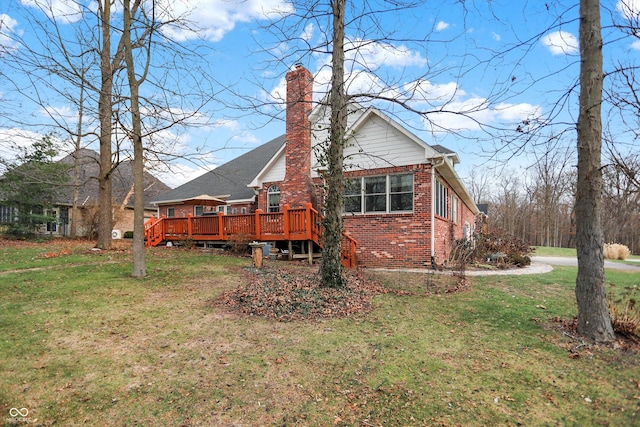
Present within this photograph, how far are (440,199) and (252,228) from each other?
721cm

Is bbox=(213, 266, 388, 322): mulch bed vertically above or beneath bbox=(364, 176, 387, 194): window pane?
beneath

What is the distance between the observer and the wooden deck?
11258mm

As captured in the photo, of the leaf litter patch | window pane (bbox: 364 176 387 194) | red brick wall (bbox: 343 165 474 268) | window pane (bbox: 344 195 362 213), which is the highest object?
window pane (bbox: 364 176 387 194)

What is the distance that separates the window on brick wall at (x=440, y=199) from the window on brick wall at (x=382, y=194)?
852mm

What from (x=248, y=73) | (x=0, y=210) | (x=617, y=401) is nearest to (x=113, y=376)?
(x=617, y=401)

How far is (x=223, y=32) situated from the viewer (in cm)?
798

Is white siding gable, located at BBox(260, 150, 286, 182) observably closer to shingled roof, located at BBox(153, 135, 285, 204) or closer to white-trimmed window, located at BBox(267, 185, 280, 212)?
white-trimmed window, located at BBox(267, 185, 280, 212)

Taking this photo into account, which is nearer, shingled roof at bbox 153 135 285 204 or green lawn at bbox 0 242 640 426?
green lawn at bbox 0 242 640 426

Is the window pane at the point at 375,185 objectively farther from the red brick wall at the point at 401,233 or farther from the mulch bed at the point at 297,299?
the mulch bed at the point at 297,299

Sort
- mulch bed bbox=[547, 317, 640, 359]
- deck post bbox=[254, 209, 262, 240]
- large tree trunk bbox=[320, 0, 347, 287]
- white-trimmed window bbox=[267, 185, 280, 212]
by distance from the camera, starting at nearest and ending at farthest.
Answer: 1. mulch bed bbox=[547, 317, 640, 359]
2. large tree trunk bbox=[320, 0, 347, 287]
3. deck post bbox=[254, 209, 262, 240]
4. white-trimmed window bbox=[267, 185, 280, 212]

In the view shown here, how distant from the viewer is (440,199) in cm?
1236

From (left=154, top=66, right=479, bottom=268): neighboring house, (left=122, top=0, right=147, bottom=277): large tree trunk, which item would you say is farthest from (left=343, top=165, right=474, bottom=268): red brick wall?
(left=122, top=0, right=147, bottom=277): large tree trunk

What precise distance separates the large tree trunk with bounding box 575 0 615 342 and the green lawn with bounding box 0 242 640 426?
467 millimetres

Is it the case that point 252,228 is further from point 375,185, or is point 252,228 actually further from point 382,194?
point 382,194
